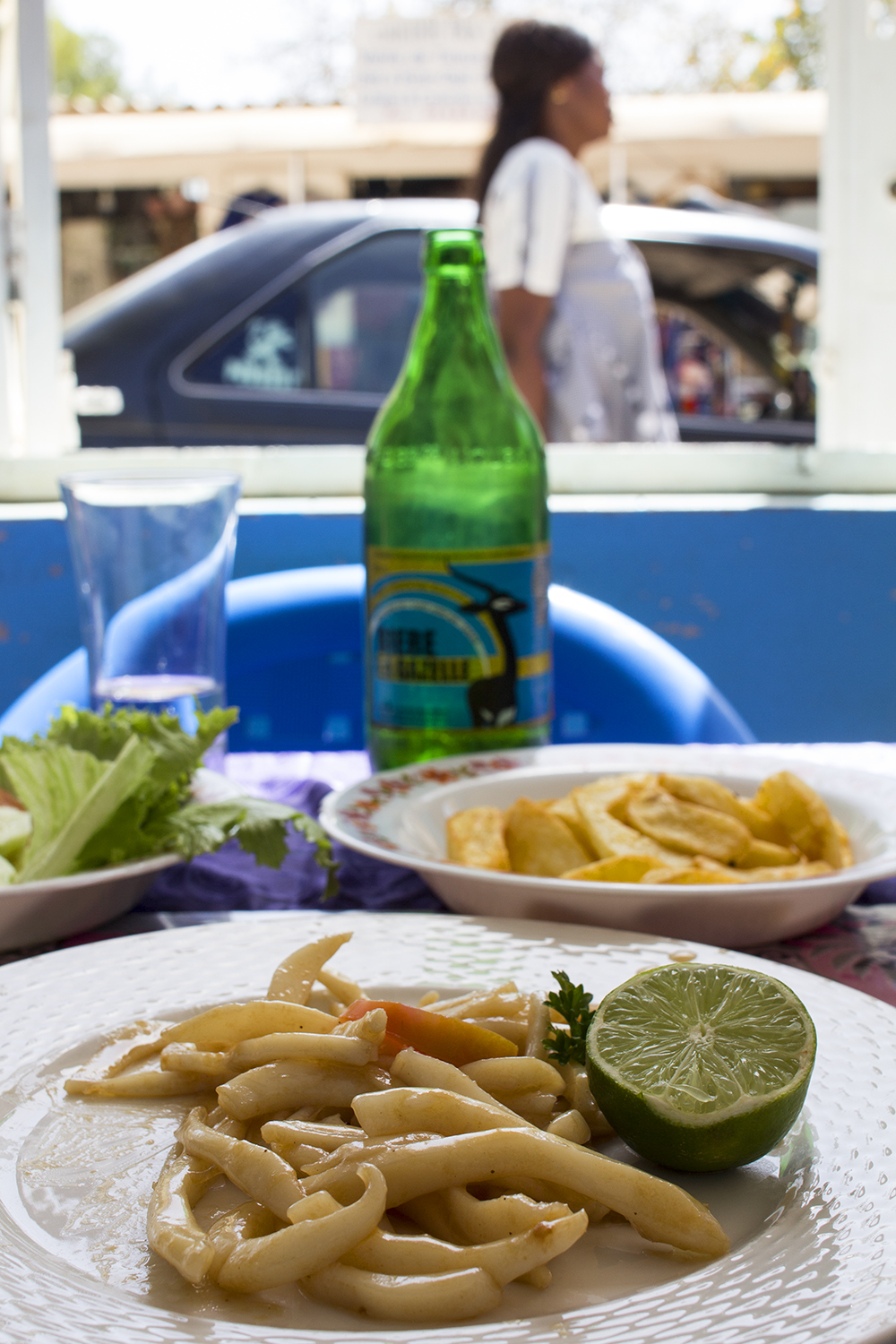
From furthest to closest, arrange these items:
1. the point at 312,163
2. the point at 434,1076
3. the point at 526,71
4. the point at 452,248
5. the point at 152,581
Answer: the point at 312,163 < the point at 526,71 < the point at 452,248 < the point at 152,581 < the point at 434,1076

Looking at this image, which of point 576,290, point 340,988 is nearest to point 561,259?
point 576,290

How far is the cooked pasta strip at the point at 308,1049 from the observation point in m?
0.52

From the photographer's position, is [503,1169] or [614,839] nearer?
[503,1169]

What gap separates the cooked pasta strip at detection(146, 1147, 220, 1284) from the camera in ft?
1.35

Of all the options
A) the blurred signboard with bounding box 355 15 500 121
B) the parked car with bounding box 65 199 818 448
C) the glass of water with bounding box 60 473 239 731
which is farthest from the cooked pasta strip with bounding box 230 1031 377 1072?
the blurred signboard with bounding box 355 15 500 121

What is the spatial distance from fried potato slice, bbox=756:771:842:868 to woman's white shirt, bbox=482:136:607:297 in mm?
1920

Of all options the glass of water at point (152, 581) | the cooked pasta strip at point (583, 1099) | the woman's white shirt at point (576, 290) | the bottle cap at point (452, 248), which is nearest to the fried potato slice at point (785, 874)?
the cooked pasta strip at point (583, 1099)

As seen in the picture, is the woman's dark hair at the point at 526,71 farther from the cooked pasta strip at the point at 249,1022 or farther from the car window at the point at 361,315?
the cooked pasta strip at the point at 249,1022

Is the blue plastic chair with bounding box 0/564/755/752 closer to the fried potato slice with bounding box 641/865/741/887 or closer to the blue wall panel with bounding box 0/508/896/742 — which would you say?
the blue wall panel with bounding box 0/508/896/742

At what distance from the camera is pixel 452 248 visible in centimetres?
104

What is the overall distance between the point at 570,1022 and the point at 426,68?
8.32 feet

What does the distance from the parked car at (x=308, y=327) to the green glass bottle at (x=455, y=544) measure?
1755mm

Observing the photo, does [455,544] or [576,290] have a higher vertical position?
[576,290]

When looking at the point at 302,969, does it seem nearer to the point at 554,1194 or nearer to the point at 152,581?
the point at 554,1194
